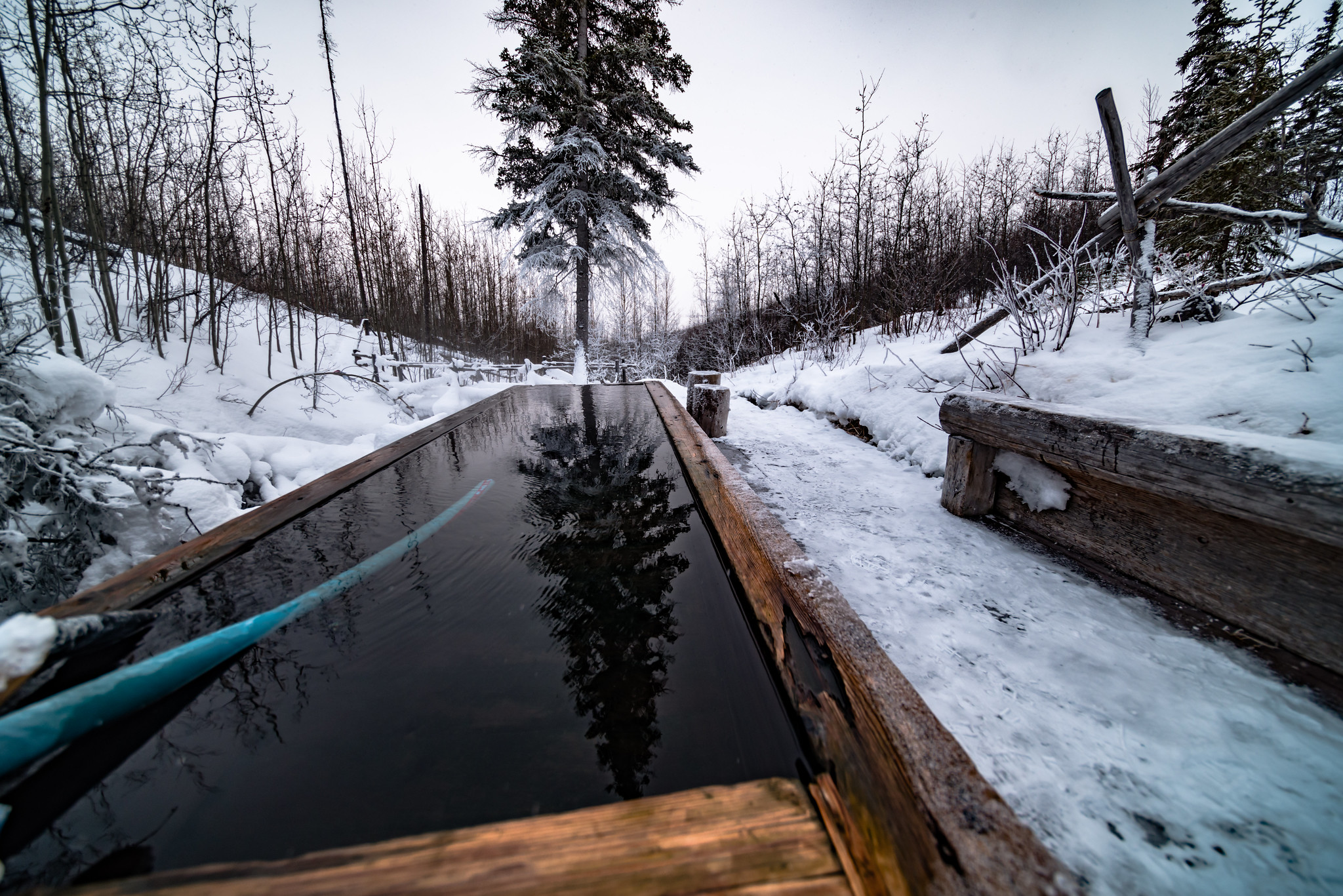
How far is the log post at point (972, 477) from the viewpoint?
215cm

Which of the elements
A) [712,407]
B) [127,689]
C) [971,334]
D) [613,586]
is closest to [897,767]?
[613,586]

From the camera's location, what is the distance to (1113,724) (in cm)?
104

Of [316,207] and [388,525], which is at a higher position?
[316,207]

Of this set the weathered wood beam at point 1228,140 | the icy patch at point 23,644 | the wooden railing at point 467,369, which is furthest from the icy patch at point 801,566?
the wooden railing at point 467,369

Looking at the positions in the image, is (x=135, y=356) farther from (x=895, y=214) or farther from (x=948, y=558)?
(x=895, y=214)

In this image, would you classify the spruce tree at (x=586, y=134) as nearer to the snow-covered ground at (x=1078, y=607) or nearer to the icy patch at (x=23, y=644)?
the snow-covered ground at (x=1078, y=607)

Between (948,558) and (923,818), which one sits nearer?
(923,818)

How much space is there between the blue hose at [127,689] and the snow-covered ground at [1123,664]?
1730mm

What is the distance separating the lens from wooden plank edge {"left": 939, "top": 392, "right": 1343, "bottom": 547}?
1.01 meters

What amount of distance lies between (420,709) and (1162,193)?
411 cm

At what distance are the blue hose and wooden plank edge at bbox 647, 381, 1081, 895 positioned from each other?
1245mm

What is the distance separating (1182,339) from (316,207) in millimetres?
10448

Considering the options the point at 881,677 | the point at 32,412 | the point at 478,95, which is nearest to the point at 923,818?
the point at 881,677

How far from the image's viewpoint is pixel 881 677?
750 millimetres
